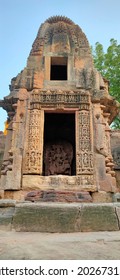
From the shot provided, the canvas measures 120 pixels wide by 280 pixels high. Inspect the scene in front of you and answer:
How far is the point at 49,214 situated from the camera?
10.8ft

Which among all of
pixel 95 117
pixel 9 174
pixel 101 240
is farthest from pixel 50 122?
pixel 101 240

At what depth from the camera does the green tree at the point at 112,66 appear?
16.2 m

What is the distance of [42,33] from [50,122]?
3820mm

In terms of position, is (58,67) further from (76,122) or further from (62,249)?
(62,249)

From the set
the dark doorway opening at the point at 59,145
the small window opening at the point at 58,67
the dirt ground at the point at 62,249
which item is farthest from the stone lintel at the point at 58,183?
the small window opening at the point at 58,67

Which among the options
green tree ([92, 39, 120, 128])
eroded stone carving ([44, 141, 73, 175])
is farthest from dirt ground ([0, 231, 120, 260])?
green tree ([92, 39, 120, 128])

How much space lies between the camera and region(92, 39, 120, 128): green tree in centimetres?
1622

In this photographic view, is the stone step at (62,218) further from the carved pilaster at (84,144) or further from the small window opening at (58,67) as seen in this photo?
the small window opening at (58,67)

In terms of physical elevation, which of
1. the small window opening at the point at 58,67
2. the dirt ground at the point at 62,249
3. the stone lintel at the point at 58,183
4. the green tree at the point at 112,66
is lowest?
the dirt ground at the point at 62,249

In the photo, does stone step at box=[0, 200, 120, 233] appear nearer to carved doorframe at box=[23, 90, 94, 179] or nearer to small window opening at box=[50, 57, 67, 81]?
carved doorframe at box=[23, 90, 94, 179]

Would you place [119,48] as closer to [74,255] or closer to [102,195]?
[102,195]

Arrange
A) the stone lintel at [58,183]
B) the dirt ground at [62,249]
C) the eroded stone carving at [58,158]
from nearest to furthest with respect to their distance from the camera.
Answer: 1. the dirt ground at [62,249]
2. the stone lintel at [58,183]
3. the eroded stone carving at [58,158]

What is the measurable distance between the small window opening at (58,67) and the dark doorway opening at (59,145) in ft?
6.78

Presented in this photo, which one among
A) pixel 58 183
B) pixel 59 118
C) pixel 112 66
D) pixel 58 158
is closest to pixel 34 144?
pixel 58 183
